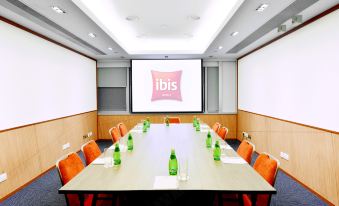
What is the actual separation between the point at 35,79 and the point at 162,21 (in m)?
2.85

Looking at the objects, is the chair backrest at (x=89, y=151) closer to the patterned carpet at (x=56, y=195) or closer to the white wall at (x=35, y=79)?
the patterned carpet at (x=56, y=195)

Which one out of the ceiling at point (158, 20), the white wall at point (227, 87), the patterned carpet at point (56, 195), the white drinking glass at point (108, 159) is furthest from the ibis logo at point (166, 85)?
the white drinking glass at point (108, 159)

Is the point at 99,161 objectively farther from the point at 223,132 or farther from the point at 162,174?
the point at 223,132

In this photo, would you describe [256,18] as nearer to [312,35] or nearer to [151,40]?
[312,35]

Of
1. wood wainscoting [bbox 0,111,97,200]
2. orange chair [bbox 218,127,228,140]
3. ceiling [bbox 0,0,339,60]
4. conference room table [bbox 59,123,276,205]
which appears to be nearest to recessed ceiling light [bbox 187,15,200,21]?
ceiling [bbox 0,0,339,60]

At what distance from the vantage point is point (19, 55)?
4.29 m

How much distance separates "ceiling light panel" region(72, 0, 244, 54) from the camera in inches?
162

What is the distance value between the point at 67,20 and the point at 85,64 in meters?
3.52

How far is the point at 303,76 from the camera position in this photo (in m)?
4.31

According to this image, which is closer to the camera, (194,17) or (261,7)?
(261,7)

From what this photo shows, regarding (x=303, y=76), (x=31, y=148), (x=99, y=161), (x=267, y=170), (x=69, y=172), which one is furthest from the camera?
(x=31, y=148)

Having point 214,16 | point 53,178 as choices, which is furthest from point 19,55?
point 214,16

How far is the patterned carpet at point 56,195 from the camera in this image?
3.53 metres

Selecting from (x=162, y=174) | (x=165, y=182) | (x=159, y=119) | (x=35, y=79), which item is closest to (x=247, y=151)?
(x=162, y=174)
